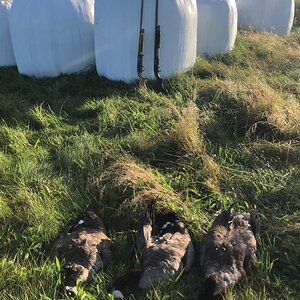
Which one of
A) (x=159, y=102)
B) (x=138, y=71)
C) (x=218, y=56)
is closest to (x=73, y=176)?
(x=159, y=102)

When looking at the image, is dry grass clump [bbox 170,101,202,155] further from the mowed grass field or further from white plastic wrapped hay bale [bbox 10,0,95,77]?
white plastic wrapped hay bale [bbox 10,0,95,77]

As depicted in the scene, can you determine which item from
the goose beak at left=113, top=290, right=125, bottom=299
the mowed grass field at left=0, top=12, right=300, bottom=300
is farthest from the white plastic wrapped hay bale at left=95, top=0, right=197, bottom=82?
the goose beak at left=113, top=290, right=125, bottom=299

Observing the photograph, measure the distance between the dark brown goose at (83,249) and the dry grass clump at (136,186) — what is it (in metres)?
0.35

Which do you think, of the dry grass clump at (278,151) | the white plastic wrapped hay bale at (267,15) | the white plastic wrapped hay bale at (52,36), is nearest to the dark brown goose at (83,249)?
the dry grass clump at (278,151)

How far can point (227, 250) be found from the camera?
308 centimetres

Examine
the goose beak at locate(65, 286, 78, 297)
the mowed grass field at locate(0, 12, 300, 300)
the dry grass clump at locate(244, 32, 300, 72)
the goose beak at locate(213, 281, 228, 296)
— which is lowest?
the dry grass clump at locate(244, 32, 300, 72)

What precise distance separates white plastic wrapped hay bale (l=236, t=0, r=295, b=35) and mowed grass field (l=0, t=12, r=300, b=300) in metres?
5.01

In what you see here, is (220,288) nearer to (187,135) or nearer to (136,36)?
(187,135)

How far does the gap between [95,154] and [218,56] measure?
4.52 meters

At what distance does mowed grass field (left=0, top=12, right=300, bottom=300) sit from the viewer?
10.2ft

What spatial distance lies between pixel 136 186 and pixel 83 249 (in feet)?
2.94

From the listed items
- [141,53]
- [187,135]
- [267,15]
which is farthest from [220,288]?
[267,15]

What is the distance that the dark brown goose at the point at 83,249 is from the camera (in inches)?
119

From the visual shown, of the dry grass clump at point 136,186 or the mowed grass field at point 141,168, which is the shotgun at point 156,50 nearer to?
the mowed grass field at point 141,168
